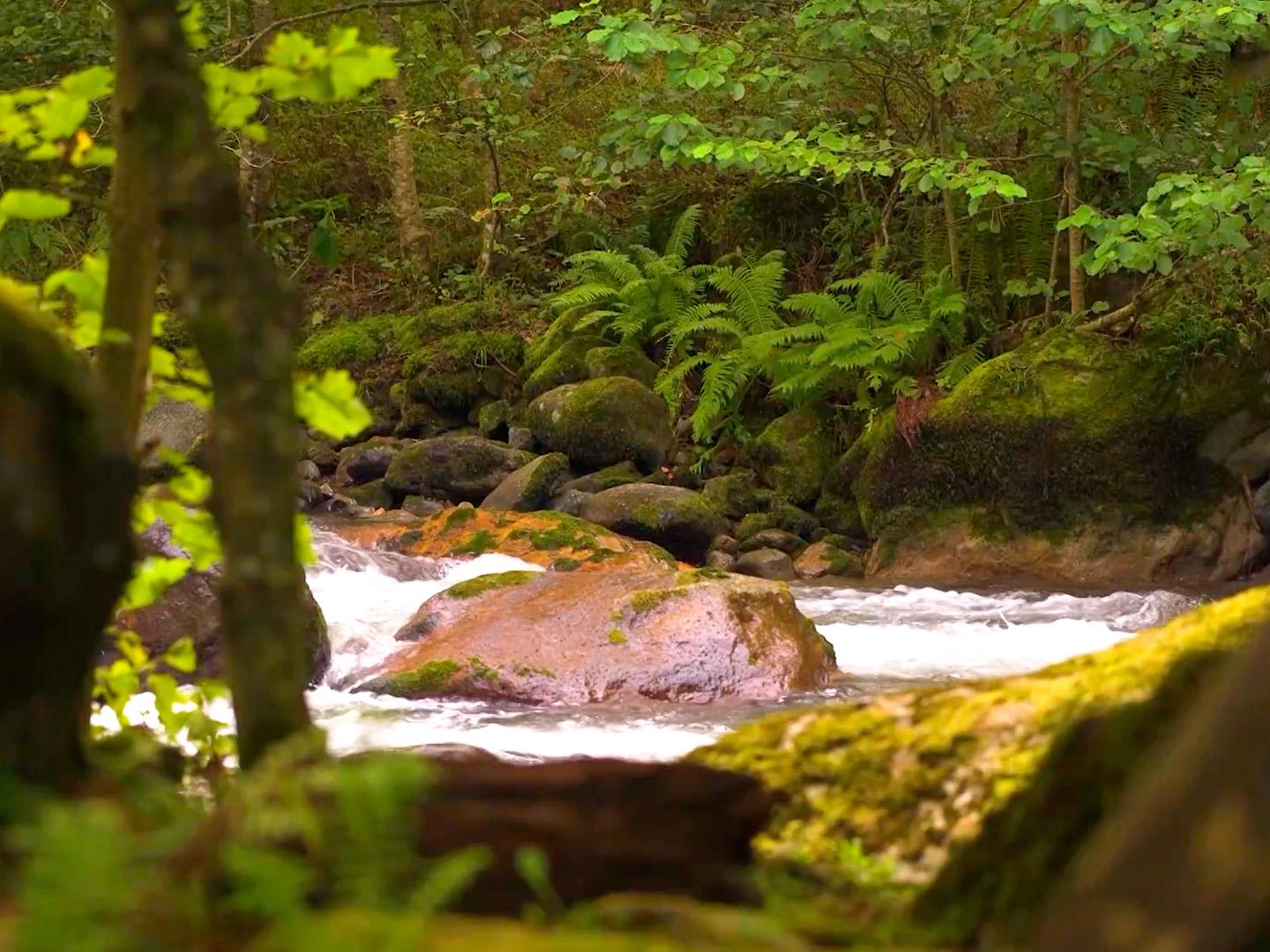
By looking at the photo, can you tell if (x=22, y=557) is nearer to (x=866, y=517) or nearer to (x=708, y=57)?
(x=708, y=57)

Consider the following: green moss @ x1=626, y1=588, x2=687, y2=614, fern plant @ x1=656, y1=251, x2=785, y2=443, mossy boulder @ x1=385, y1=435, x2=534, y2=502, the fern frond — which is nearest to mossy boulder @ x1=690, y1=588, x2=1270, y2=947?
green moss @ x1=626, y1=588, x2=687, y2=614

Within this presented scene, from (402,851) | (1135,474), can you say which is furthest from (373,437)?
(402,851)

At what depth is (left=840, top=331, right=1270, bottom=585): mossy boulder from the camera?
1140 cm

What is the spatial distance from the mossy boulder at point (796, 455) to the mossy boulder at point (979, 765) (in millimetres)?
10097

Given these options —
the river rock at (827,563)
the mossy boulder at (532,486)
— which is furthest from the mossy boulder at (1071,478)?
the mossy boulder at (532,486)

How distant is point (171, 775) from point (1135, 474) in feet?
33.4

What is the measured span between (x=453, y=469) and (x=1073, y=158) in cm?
634

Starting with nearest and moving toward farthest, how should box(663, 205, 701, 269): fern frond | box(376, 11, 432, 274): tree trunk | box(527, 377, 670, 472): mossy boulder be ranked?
1. box(527, 377, 670, 472): mossy boulder
2. box(663, 205, 701, 269): fern frond
3. box(376, 11, 432, 274): tree trunk

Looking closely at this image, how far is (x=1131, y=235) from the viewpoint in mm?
10438

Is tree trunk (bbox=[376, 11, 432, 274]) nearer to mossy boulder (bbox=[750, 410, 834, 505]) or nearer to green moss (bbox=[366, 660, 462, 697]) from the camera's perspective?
mossy boulder (bbox=[750, 410, 834, 505])

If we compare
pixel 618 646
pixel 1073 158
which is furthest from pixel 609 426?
pixel 618 646

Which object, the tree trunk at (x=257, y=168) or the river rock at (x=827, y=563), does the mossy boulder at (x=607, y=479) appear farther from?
the tree trunk at (x=257, y=168)

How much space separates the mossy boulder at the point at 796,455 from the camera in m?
12.9

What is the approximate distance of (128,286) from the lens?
2.51m
